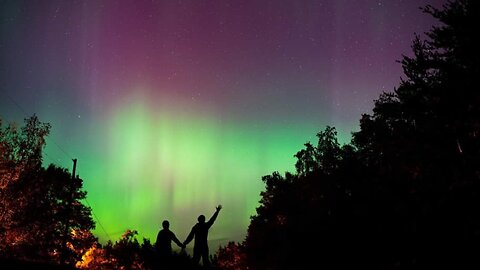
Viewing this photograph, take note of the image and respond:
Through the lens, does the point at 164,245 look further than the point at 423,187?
No

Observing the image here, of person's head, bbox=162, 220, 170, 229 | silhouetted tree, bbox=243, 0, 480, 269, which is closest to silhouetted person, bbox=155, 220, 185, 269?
person's head, bbox=162, 220, 170, 229

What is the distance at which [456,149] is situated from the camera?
60.2ft

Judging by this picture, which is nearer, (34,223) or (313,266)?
(313,266)

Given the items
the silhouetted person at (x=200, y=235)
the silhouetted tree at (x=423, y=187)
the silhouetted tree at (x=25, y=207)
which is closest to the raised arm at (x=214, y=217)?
the silhouetted person at (x=200, y=235)

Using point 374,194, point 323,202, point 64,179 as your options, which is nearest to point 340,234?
point 374,194

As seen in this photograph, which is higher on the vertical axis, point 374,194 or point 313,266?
point 374,194

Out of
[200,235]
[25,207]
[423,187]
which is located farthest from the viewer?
[25,207]

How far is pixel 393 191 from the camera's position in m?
20.3

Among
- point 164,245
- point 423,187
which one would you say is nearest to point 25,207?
point 164,245

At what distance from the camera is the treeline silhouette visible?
53.1 ft

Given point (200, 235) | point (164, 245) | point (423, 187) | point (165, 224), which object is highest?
point (423, 187)

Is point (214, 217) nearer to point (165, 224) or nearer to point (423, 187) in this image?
point (165, 224)

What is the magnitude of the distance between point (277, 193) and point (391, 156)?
89.3 feet

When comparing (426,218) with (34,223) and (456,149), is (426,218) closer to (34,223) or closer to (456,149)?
(456,149)
